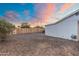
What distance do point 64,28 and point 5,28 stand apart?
83cm

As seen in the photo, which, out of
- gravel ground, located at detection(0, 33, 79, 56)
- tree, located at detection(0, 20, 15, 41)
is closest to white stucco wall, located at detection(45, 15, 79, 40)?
gravel ground, located at detection(0, 33, 79, 56)

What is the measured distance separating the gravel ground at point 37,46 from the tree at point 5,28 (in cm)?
9

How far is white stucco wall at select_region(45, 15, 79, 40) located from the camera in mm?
2791

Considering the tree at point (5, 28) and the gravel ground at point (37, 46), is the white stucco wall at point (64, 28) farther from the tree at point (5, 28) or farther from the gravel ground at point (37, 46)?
the tree at point (5, 28)

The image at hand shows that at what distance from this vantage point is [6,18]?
2883mm

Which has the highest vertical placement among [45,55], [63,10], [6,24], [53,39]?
[63,10]

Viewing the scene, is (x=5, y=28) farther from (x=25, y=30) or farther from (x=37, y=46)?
(x=37, y=46)

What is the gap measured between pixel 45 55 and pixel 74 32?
52cm

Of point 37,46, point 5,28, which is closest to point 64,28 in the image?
point 37,46

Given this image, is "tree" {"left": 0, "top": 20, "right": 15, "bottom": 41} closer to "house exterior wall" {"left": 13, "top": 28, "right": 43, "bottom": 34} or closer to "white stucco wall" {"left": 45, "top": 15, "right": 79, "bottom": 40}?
"house exterior wall" {"left": 13, "top": 28, "right": 43, "bottom": 34}

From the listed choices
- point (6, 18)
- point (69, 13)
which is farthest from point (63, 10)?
point (6, 18)

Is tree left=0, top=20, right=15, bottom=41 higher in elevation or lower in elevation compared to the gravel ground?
higher

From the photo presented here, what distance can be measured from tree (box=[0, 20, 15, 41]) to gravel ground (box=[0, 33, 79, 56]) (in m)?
0.09

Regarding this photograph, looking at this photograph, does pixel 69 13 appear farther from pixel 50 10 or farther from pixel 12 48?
pixel 12 48
